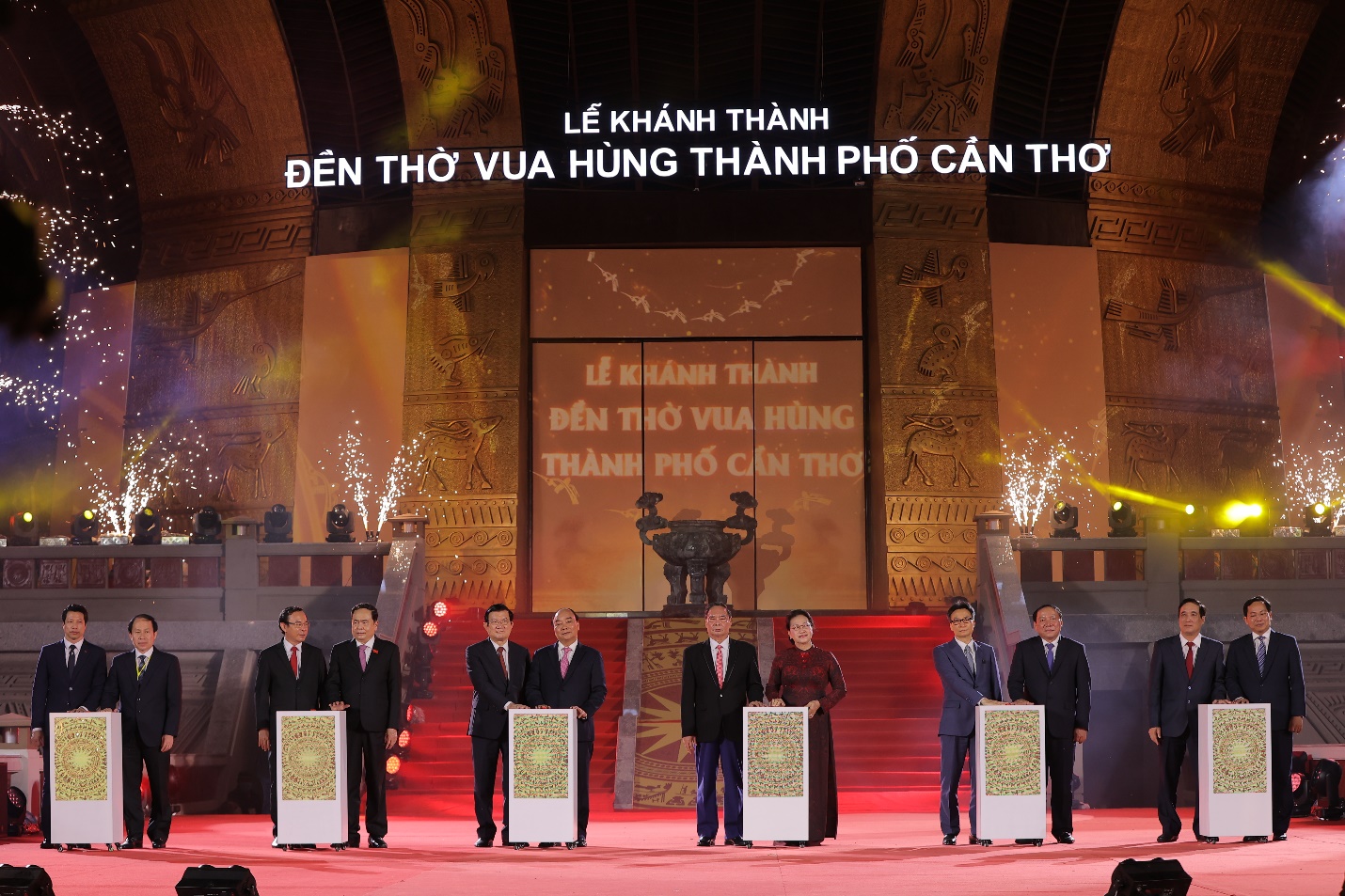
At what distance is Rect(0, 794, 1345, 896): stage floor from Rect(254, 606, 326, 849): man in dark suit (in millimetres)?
757

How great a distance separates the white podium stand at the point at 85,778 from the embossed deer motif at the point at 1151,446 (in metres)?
12.4

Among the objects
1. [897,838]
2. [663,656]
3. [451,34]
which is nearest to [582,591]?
[663,656]

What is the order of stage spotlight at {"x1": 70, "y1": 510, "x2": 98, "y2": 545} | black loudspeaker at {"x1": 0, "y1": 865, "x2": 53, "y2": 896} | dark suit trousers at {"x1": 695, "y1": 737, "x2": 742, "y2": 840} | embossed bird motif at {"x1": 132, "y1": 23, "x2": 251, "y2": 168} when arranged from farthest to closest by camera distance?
embossed bird motif at {"x1": 132, "y1": 23, "x2": 251, "y2": 168}
stage spotlight at {"x1": 70, "y1": 510, "x2": 98, "y2": 545}
dark suit trousers at {"x1": 695, "y1": 737, "x2": 742, "y2": 840}
black loudspeaker at {"x1": 0, "y1": 865, "x2": 53, "y2": 896}

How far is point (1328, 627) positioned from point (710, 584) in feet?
18.3

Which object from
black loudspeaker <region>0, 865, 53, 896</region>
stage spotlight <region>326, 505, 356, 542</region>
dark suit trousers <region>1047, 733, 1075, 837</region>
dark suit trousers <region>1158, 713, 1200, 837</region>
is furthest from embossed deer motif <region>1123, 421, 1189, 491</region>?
black loudspeaker <region>0, 865, 53, 896</region>

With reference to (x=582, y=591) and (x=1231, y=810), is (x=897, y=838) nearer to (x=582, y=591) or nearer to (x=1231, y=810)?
(x=1231, y=810)

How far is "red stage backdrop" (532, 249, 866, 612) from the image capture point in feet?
60.5

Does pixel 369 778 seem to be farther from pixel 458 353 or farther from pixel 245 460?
pixel 245 460

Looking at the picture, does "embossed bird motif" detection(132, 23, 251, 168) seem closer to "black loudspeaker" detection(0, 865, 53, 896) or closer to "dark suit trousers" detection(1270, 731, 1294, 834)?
"dark suit trousers" detection(1270, 731, 1294, 834)

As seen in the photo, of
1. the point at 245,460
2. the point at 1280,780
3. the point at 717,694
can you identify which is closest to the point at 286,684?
the point at 717,694

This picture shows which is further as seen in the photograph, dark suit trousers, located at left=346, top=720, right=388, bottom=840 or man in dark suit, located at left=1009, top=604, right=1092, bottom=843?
man in dark suit, located at left=1009, top=604, right=1092, bottom=843

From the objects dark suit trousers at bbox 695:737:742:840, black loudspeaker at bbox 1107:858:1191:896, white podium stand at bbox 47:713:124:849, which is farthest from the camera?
dark suit trousers at bbox 695:737:742:840

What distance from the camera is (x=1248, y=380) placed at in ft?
60.7

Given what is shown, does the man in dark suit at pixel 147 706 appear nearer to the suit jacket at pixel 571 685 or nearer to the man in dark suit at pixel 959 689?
the suit jacket at pixel 571 685
